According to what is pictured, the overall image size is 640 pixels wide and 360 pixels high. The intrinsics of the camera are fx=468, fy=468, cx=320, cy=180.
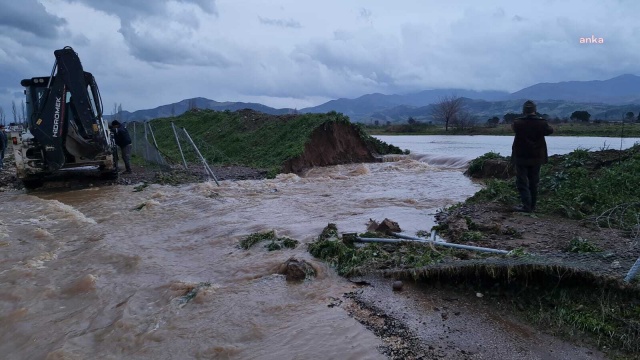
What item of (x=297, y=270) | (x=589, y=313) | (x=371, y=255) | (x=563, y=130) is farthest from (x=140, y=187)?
(x=563, y=130)

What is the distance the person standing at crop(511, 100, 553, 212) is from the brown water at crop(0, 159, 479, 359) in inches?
71.5

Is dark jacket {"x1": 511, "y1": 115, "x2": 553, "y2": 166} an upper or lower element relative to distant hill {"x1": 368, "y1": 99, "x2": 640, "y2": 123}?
lower

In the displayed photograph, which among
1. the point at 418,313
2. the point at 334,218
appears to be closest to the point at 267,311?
the point at 418,313

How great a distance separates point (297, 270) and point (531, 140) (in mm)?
5159

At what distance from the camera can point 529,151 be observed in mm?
8383

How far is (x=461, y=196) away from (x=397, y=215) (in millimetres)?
3535

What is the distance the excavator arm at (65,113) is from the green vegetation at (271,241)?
8505mm

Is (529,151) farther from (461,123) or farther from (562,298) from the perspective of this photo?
(461,123)

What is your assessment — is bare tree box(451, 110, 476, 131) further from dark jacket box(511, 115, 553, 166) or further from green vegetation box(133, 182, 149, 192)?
dark jacket box(511, 115, 553, 166)

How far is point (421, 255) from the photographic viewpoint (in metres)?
5.93

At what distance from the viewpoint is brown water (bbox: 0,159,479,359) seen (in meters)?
4.38

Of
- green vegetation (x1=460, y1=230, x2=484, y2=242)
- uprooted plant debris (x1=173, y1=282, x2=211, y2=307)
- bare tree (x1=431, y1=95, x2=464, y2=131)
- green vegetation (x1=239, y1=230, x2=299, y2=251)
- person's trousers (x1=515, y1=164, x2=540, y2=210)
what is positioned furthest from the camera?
bare tree (x1=431, y1=95, x2=464, y2=131)

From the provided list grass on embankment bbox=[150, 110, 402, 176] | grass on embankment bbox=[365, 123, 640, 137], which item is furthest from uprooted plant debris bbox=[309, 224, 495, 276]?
grass on embankment bbox=[365, 123, 640, 137]

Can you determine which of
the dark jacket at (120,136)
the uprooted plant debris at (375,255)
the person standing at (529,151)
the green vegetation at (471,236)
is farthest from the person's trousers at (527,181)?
the dark jacket at (120,136)
